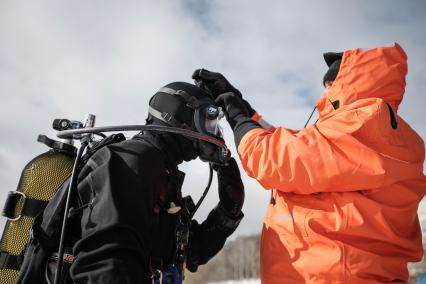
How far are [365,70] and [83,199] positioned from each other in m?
1.99

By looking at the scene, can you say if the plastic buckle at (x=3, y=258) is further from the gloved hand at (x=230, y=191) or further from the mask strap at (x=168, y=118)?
the gloved hand at (x=230, y=191)

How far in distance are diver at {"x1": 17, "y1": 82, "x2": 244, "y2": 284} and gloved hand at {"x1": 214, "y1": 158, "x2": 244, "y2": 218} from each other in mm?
141

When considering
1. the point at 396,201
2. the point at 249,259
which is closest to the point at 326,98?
the point at 396,201

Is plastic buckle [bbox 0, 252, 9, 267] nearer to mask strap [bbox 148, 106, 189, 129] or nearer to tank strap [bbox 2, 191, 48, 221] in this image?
tank strap [bbox 2, 191, 48, 221]

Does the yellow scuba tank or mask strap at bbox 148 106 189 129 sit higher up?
mask strap at bbox 148 106 189 129

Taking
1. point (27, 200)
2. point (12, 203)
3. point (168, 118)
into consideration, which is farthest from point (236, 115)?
point (12, 203)

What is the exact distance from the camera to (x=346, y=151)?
2.29 m

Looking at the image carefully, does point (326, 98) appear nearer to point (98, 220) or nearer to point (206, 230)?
point (206, 230)

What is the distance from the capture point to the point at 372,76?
8.66ft

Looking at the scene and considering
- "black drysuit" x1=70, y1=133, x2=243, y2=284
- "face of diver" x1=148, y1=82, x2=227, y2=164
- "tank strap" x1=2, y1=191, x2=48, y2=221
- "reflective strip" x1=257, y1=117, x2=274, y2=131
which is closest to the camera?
"black drysuit" x1=70, y1=133, x2=243, y2=284

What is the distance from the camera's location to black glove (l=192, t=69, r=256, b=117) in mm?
3209

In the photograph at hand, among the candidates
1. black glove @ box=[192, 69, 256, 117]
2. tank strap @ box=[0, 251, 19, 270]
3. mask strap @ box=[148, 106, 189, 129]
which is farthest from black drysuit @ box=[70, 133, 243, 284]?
tank strap @ box=[0, 251, 19, 270]

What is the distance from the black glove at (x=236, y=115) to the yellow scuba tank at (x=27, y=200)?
47.6 inches

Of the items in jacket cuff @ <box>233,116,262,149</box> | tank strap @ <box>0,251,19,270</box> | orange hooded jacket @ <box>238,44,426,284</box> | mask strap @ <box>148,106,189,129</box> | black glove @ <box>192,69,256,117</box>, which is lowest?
tank strap @ <box>0,251,19,270</box>
